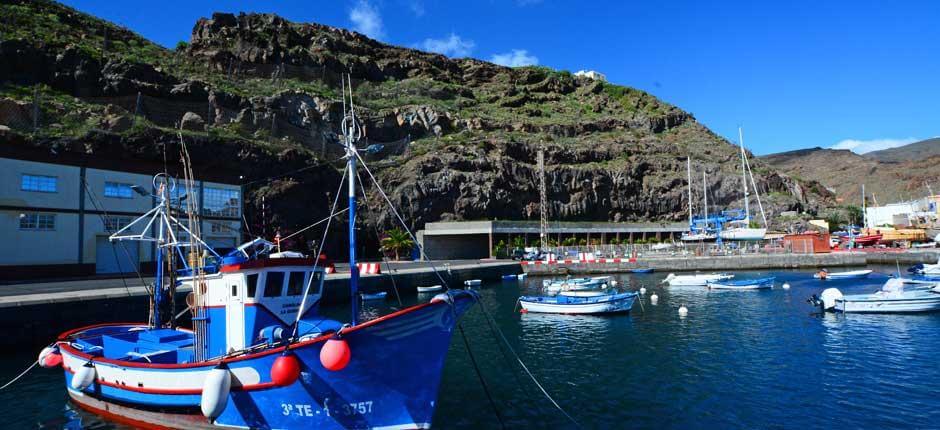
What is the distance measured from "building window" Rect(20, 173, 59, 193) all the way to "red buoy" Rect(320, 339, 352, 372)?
41985 mm

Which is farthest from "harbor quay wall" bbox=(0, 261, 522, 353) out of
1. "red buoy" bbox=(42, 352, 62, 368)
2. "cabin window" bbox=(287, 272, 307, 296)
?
"red buoy" bbox=(42, 352, 62, 368)

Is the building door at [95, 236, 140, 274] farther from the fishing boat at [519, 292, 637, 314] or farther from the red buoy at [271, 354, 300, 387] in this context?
the red buoy at [271, 354, 300, 387]

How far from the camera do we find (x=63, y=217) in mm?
41469

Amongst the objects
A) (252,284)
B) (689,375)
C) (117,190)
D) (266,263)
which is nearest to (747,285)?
(689,375)

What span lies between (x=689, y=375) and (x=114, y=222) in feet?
151

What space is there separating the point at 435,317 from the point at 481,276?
44329 mm

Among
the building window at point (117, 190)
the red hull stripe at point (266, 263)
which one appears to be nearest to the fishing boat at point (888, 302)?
the red hull stripe at point (266, 263)

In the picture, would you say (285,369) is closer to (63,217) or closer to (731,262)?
(63,217)

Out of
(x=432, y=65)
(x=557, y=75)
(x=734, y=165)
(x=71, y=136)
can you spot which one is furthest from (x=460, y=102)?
(x=71, y=136)

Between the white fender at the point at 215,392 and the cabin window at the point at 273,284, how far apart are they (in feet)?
8.94

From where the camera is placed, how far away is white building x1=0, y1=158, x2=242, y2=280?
3878 centimetres

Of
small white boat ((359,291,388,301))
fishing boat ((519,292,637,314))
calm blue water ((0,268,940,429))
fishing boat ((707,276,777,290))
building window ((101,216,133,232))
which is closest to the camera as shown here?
calm blue water ((0,268,940,429))

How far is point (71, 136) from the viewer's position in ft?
177

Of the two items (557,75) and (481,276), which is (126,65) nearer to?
(481,276)
